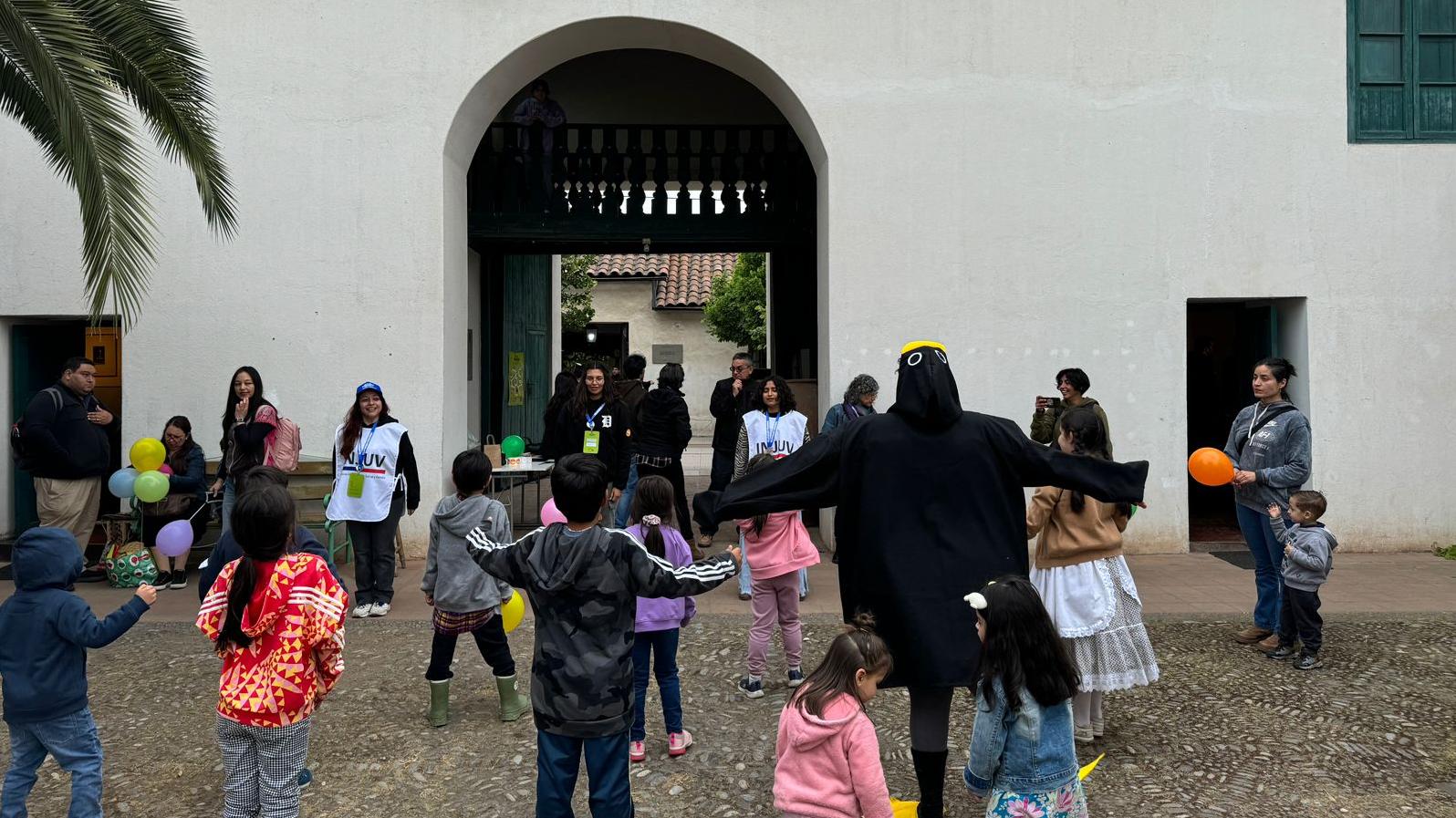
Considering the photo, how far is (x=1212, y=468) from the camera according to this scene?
555cm

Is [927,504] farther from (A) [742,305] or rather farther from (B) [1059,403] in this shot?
(A) [742,305]

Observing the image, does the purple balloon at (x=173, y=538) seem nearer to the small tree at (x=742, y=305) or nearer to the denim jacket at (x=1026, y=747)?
the denim jacket at (x=1026, y=747)

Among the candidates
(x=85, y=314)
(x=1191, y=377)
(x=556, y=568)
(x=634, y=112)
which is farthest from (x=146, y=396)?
(x=1191, y=377)

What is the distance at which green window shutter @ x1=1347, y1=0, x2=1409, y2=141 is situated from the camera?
8.95m

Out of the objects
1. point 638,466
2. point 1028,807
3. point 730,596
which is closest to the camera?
point 1028,807

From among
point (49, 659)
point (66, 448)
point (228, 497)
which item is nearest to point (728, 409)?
point (228, 497)

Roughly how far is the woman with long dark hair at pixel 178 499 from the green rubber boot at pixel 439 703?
409 cm

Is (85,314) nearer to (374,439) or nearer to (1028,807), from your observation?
(374,439)

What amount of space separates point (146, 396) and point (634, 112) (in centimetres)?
619

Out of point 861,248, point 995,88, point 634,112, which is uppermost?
point 634,112

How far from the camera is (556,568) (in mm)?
3105

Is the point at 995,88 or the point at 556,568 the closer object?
the point at 556,568

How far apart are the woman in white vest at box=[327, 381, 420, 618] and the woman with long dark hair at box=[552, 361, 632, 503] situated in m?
1.27

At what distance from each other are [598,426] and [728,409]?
1.35m
